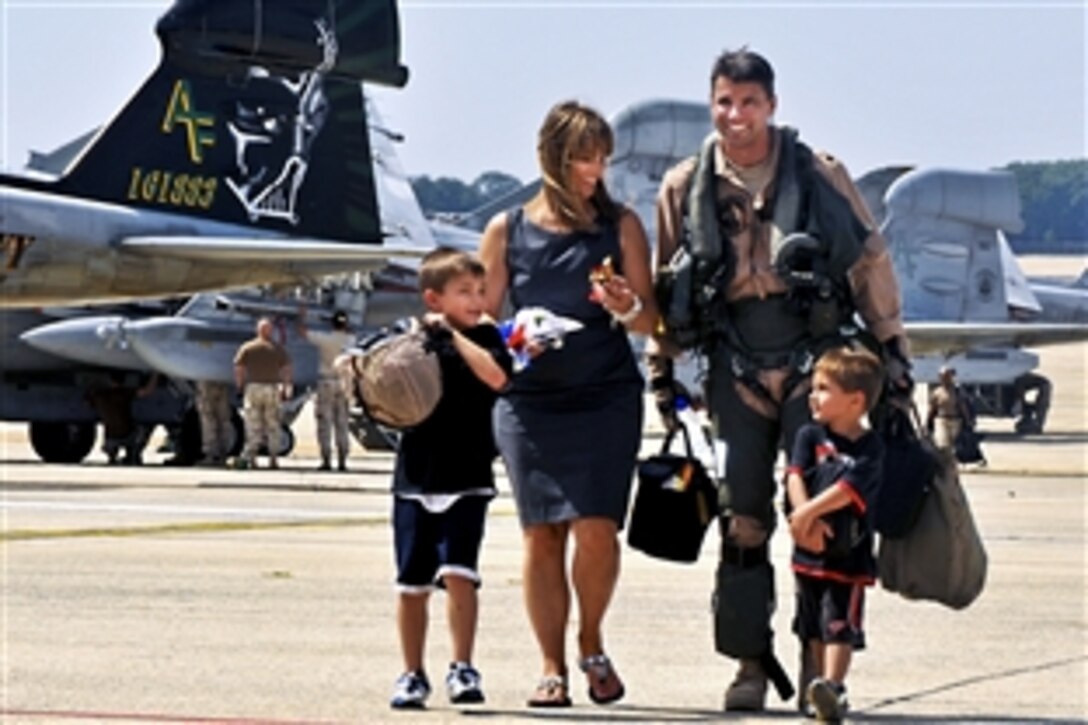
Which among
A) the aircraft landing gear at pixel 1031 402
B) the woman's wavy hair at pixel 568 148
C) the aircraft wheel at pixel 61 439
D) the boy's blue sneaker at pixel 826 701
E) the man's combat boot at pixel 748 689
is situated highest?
the woman's wavy hair at pixel 568 148

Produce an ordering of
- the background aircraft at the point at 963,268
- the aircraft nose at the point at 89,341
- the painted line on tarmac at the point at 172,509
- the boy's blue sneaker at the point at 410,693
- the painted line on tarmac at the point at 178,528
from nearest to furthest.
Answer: the boy's blue sneaker at the point at 410,693
the painted line on tarmac at the point at 178,528
the painted line on tarmac at the point at 172,509
the aircraft nose at the point at 89,341
the background aircraft at the point at 963,268

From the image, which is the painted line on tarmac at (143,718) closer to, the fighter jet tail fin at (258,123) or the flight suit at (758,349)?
the flight suit at (758,349)

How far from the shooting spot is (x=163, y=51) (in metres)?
28.3

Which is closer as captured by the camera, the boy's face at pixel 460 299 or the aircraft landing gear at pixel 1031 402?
the boy's face at pixel 460 299

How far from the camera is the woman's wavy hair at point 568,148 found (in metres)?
8.04

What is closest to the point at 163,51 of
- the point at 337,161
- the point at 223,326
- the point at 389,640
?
the point at 337,161

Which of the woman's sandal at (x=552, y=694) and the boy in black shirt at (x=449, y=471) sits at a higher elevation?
the boy in black shirt at (x=449, y=471)

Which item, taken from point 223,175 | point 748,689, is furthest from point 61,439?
point 748,689

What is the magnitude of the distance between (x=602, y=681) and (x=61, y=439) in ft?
82.6

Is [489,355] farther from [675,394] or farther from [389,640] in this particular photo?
[389,640]

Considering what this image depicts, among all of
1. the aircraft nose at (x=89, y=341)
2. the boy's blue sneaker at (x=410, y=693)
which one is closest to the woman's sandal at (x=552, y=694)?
the boy's blue sneaker at (x=410, y=693)

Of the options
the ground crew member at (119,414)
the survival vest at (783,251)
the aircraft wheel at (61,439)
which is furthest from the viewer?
the aircraft wheel at (61,439)

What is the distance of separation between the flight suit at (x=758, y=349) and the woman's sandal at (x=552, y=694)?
1.73 feet

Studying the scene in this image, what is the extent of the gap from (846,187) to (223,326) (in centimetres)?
2453
